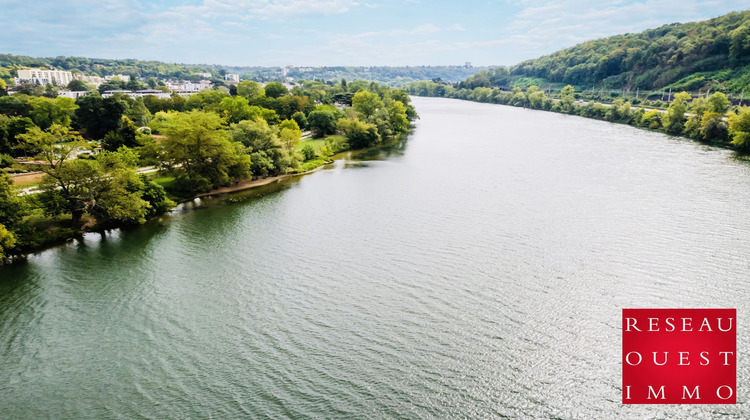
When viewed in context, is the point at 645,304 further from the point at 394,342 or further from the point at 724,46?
the point at 724,46

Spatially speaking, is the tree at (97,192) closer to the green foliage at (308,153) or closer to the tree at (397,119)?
the green foliage at (308,153)

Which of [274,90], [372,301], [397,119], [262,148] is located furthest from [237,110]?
[372,301]

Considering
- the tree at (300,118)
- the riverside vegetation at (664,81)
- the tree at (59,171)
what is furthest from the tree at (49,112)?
the riverside vegetation at (664,81)

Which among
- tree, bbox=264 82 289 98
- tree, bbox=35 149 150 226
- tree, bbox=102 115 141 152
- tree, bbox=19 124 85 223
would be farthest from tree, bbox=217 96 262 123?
tree, bbox=19 124 85 223

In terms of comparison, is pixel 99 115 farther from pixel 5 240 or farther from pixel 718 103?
pixel 718 103

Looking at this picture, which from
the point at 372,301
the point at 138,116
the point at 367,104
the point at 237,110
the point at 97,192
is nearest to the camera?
the point at 372,301

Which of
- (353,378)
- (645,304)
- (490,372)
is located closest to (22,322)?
(353,378)
